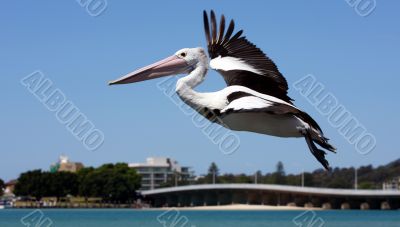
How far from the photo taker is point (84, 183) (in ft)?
444

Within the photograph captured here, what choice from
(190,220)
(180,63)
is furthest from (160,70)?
(190,220)

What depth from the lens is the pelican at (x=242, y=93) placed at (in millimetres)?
8836

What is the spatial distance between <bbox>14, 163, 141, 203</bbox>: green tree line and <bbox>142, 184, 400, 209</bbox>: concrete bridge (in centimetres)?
916

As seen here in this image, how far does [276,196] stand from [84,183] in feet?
109

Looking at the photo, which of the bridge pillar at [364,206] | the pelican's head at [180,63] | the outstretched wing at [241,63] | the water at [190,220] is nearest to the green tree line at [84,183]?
the bridge pillar at [364,206]

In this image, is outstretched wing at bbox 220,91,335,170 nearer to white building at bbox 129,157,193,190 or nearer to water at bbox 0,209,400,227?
water at bbox 0,209,400,227

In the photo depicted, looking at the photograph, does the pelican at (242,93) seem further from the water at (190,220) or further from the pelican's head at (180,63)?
the water at (190,220)

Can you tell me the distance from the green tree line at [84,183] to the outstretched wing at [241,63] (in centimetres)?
12392

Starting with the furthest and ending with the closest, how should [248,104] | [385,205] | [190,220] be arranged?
[385,205], [190,220], [248,104]

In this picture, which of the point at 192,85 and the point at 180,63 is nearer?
the point at 192,85

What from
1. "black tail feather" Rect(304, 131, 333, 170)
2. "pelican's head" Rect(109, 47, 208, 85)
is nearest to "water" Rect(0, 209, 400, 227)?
"pelican's head" Rect(109, 47, 208, 85)

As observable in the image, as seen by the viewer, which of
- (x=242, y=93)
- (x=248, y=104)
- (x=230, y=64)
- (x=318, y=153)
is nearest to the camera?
(x=248, y=104)

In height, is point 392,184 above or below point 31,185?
above

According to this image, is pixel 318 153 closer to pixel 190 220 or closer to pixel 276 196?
pixel 190 220
